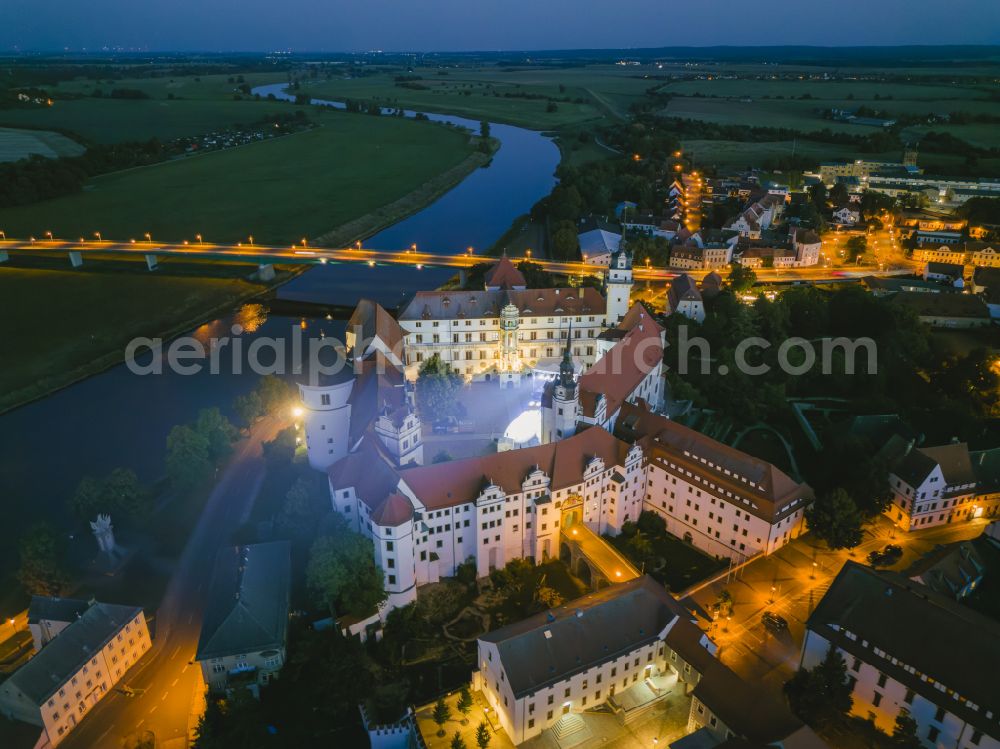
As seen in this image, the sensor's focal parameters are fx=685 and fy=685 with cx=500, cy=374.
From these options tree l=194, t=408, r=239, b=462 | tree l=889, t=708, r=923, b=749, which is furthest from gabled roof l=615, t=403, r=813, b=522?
tree l=194, t=408, r=239, b=462

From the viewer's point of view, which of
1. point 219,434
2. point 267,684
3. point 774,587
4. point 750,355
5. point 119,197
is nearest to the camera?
point 267,684

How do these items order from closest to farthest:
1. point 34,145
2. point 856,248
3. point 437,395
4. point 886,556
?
point 886,556, point 437,395, point 856,248, point 34,145

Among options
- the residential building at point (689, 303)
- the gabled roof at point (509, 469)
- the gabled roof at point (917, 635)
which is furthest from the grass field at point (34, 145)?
the gabled roof at point (917, 635)

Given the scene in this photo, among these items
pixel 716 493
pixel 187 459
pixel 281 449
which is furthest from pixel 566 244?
pixel 187 459

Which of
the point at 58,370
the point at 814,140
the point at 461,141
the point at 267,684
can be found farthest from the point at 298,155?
the point at 267,684

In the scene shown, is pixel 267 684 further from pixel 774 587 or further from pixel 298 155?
pixel 298 155

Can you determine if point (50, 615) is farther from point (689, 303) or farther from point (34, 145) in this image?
point (34, 145)

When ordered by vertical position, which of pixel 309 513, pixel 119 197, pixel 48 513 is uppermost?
pixel 119 197
